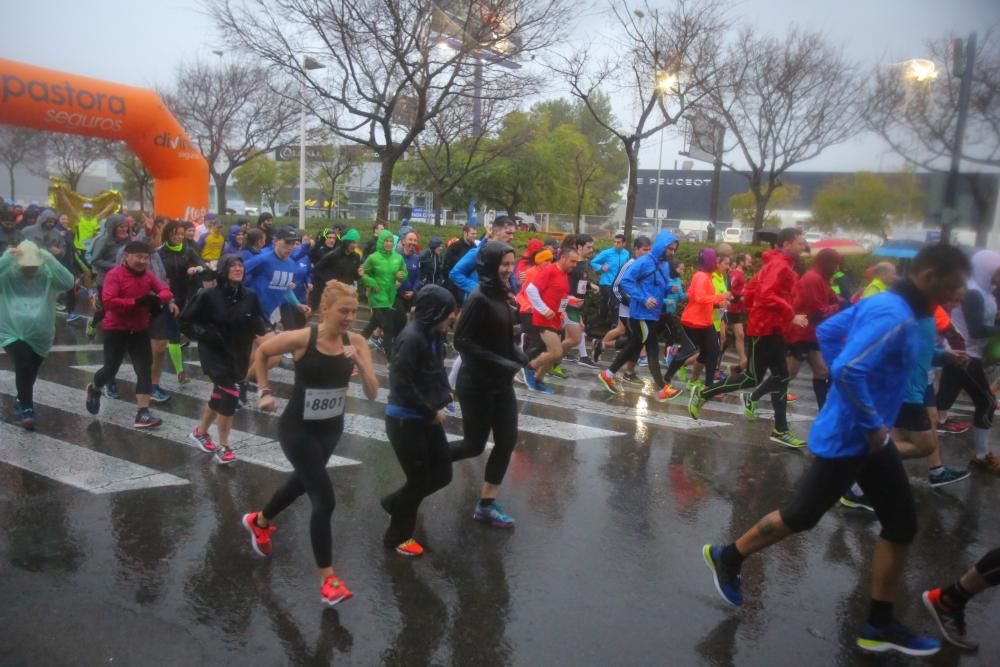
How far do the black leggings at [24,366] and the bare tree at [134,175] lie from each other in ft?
97.3

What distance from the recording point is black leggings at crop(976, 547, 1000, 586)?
376 centimetres

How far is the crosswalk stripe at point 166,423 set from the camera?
6551mm

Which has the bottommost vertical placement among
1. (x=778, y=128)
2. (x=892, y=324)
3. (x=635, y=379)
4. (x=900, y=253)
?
(x=635, y=379)

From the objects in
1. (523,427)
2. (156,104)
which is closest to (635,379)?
(523,427)

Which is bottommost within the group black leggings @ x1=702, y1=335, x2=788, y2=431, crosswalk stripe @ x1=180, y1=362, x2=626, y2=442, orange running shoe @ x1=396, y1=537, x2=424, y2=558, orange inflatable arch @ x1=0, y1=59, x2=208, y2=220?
crosswalk stripe @ x1=180, y1=362, x2=626, y2=442

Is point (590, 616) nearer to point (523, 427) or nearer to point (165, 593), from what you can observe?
point (165, 593)

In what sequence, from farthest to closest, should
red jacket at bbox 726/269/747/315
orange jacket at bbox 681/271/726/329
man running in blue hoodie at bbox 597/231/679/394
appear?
1. red jacket at bbox 726/269/747/315
2. man running in blue hoodie at bbox 597/231/679/394
3. orange jacket at bbox 681/271/726/329

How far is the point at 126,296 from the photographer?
7.16m

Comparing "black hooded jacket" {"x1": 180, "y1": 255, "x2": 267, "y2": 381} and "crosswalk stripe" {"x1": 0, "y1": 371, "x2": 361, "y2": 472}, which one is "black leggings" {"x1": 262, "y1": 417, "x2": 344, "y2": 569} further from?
"black hooded jacket" {"x1": 180, "y1": 255, "x2": 267, "y2": 381}

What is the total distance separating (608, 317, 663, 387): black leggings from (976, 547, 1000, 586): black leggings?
593cm

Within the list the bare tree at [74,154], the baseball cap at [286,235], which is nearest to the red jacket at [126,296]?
the baseball cap at [286,235]

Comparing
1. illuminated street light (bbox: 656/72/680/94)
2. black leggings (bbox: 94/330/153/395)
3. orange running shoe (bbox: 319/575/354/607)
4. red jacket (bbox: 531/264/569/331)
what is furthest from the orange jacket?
illuminated street light (bbox: 656/72/680/94)

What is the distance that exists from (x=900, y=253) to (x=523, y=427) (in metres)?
4.68

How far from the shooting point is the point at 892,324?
3.60m
